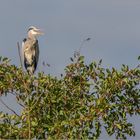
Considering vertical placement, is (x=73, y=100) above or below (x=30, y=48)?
below

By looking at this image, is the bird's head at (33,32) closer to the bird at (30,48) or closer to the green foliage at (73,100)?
the bird at (30,48)

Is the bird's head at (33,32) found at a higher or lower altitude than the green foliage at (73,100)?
higher

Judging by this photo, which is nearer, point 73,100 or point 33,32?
point 73,100

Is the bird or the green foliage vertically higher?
the bird

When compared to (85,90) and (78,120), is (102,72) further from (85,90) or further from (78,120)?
(78,120)

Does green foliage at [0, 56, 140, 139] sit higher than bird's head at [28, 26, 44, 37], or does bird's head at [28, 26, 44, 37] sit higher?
bird's head at [28, 26, 44, 37]

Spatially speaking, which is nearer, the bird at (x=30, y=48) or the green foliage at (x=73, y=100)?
the green foliage at (x=73, y=100)

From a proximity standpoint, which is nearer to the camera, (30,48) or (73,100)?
(73,100)

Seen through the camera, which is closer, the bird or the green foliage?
the green foliage

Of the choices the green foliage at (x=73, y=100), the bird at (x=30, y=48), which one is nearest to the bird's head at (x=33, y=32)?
the bird at (x=30, y=48)

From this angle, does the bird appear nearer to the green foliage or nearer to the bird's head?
the bird's head

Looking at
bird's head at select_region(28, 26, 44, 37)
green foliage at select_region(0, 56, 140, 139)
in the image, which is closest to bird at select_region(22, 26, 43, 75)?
bird's head at select_region(28, 26, 44, 37)

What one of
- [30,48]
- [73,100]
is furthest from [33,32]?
[73,100]

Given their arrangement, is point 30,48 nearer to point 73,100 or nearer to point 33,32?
point 33,32
